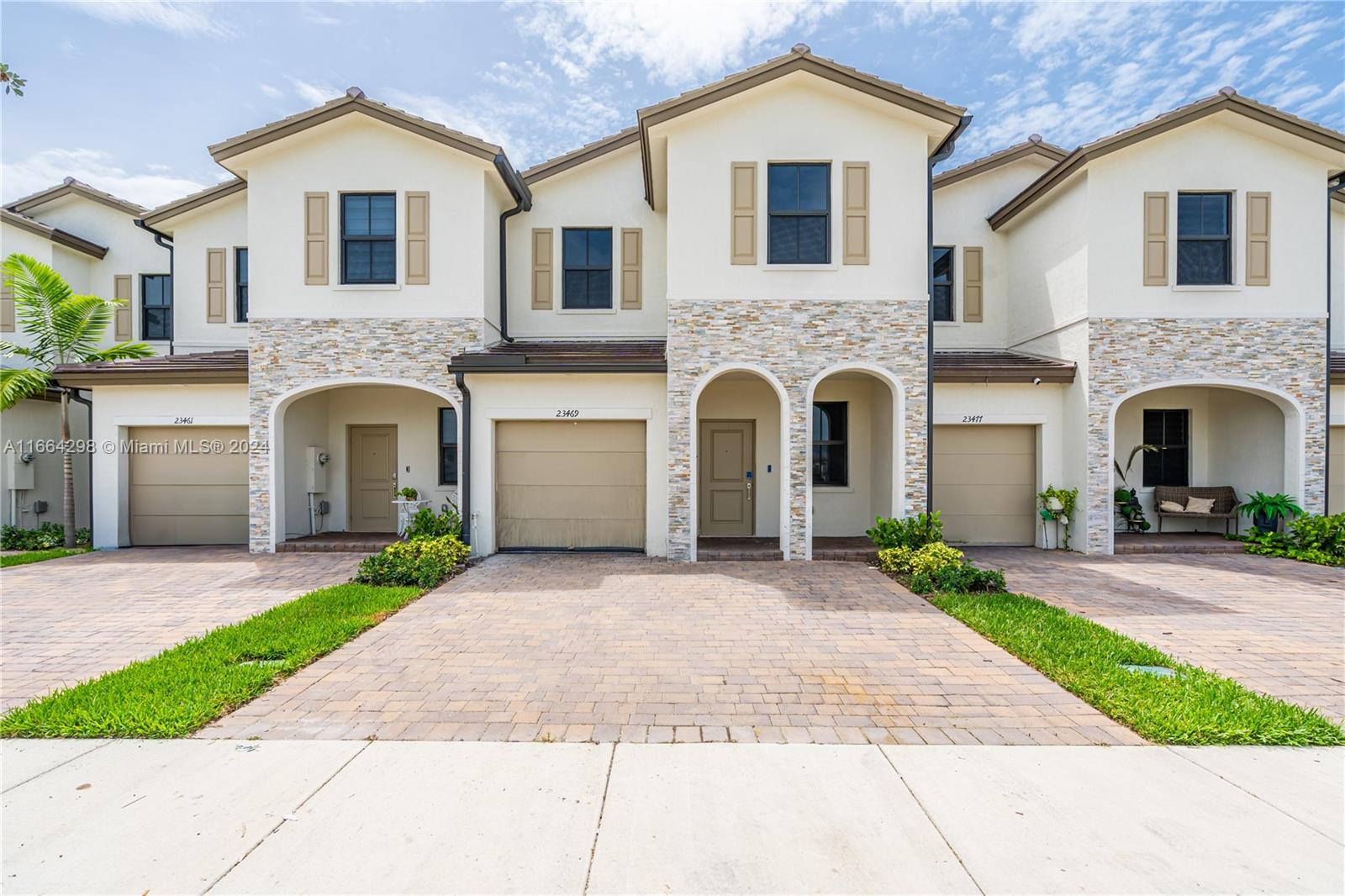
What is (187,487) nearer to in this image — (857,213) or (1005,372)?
(857,213)

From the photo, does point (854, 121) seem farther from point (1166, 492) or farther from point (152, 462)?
point (152, 462)

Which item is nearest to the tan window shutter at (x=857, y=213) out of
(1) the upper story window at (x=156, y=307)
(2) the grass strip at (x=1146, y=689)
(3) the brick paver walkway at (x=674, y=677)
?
(3) the brick paver walkway at (x=674, y=677)

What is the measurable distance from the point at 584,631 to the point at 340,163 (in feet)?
32.4

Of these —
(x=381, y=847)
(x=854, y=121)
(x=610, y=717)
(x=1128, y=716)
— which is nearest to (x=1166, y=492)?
(x=854, y=121)

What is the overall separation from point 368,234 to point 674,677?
1009cm

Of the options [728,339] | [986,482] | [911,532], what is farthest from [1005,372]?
[728,339]

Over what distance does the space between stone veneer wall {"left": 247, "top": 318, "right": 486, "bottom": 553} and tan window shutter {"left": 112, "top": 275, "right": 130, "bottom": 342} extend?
20.8 feet

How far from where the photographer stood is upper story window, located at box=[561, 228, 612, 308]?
1330 cm

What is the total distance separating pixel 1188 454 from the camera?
13.3 m

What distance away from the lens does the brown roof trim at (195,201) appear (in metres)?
13.3

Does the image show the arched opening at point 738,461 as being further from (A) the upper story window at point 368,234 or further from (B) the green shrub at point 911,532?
(A) the upper story window at point 368,234

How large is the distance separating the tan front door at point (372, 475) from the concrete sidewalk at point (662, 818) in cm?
931

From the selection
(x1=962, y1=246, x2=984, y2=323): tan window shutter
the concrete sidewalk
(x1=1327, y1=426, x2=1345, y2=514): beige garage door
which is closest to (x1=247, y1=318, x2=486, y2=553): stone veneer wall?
the concrete sidewalk

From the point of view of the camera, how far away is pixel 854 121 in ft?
35.0
